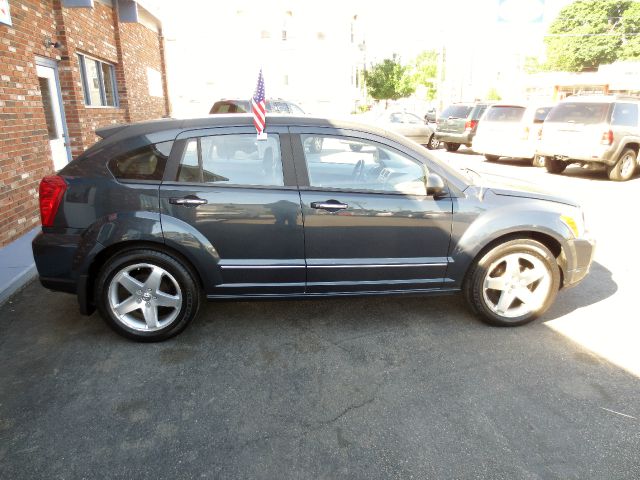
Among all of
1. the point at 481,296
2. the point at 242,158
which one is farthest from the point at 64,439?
the point at 481,296

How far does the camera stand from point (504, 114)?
13.4m

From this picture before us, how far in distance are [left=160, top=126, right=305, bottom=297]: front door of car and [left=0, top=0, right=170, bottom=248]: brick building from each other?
3.56 meters

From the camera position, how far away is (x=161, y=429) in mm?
2605

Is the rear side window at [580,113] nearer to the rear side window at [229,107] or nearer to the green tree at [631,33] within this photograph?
the rear side window at [229,107]

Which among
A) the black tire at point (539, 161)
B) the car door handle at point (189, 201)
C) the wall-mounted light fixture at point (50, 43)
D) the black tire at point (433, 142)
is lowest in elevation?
the black tire at point (539, 161)

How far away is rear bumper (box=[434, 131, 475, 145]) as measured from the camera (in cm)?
1605

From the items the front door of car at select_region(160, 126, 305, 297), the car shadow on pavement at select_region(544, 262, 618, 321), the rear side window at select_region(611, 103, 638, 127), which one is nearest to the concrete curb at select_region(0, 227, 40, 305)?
the front door of car at select_region(160, 126, 305, 297)

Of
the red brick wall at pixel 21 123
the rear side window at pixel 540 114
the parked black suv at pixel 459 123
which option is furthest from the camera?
the parked black suv at pixel 459 123

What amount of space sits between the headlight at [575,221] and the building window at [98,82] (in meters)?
8.99

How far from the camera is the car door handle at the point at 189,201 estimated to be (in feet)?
11.0

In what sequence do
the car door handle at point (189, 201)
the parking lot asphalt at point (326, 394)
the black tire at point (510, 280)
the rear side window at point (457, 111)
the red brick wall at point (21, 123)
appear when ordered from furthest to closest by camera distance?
the rear side window at point (457, 111) < the red brick wall at point (21, 123) < the black tire at point (510, 280) < the car door handle at point (189, 201) < the parking lot asphalt at point (326, 394)

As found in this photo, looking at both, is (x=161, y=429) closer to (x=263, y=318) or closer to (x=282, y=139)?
(x=263, y=318)

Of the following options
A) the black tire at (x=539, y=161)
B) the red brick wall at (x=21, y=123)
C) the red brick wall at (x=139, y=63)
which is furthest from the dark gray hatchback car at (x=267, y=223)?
the black tire at (x=539, y=161)

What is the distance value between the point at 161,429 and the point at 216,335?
113 cm
